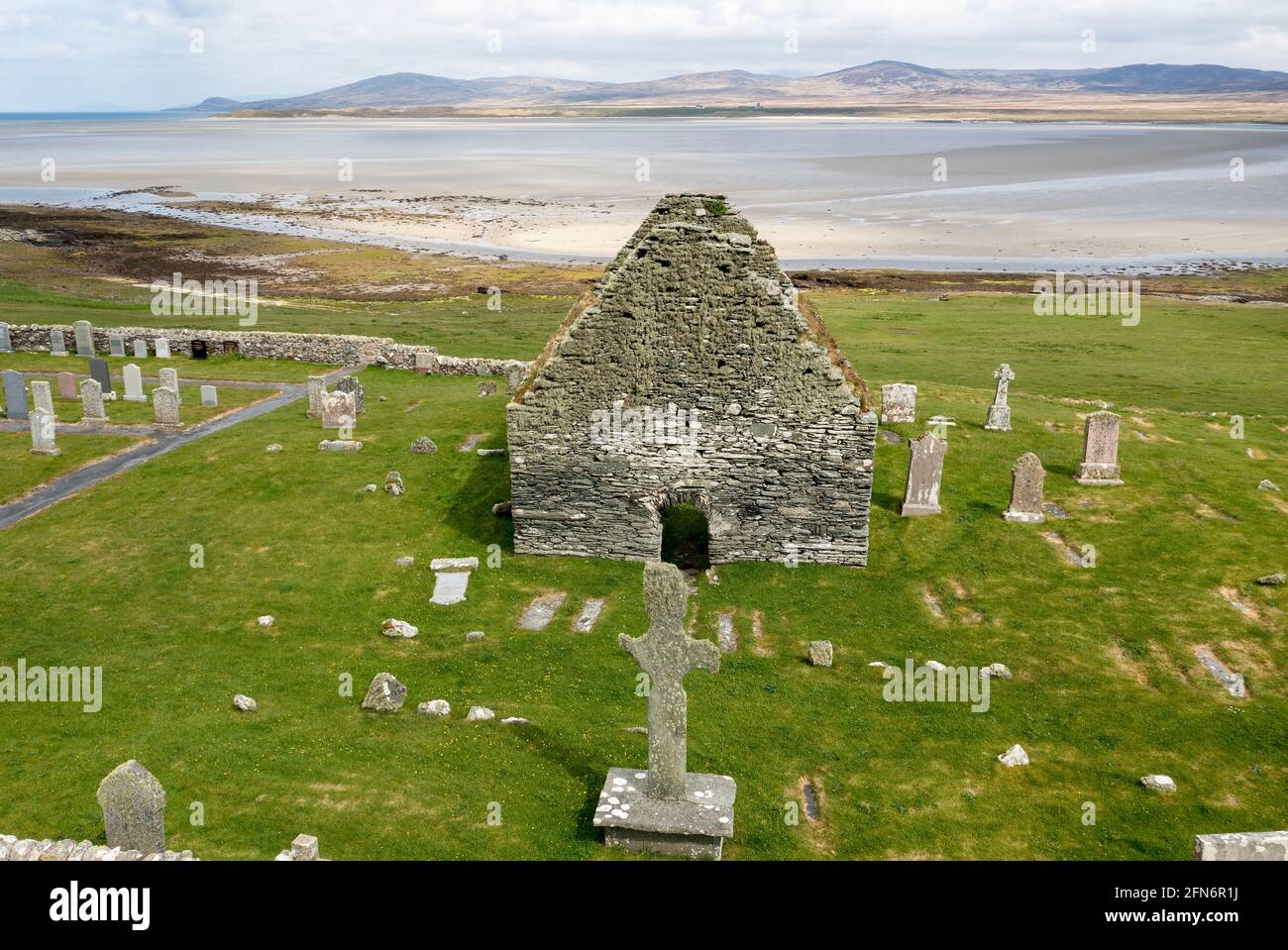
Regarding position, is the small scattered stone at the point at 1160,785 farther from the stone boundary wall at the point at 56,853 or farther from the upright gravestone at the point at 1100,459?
the stone boundary wall at the point at 56,853

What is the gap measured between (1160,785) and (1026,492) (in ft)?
28.9

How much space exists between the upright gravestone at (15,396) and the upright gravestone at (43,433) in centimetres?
303

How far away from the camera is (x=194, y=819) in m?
11.4

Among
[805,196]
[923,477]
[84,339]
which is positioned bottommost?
[923,477]

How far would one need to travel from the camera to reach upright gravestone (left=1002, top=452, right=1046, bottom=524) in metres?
20.3

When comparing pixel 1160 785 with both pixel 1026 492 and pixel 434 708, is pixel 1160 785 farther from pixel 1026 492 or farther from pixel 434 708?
A: pixel 434 708

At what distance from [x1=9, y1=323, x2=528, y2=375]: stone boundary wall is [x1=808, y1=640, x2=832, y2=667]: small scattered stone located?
2100 cm

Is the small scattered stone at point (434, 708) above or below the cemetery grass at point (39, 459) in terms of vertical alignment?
below

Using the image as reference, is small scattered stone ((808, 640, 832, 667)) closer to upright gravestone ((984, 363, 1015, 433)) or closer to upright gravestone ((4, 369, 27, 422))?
upright gravestone ((984, 363, 1015, 433))

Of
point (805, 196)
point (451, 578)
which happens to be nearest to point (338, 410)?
point (451, 578)

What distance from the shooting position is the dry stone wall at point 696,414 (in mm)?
18172

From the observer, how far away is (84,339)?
3625 cm

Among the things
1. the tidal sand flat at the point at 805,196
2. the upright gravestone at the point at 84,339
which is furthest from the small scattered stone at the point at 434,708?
the tidal sand flat at the point at 805,196

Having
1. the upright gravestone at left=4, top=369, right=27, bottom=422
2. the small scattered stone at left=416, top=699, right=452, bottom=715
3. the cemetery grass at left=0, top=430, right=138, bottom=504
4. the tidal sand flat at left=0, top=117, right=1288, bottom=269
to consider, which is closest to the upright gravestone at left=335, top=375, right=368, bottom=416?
the cemetery grass at left=0, top=430, right=138, bottom=504
